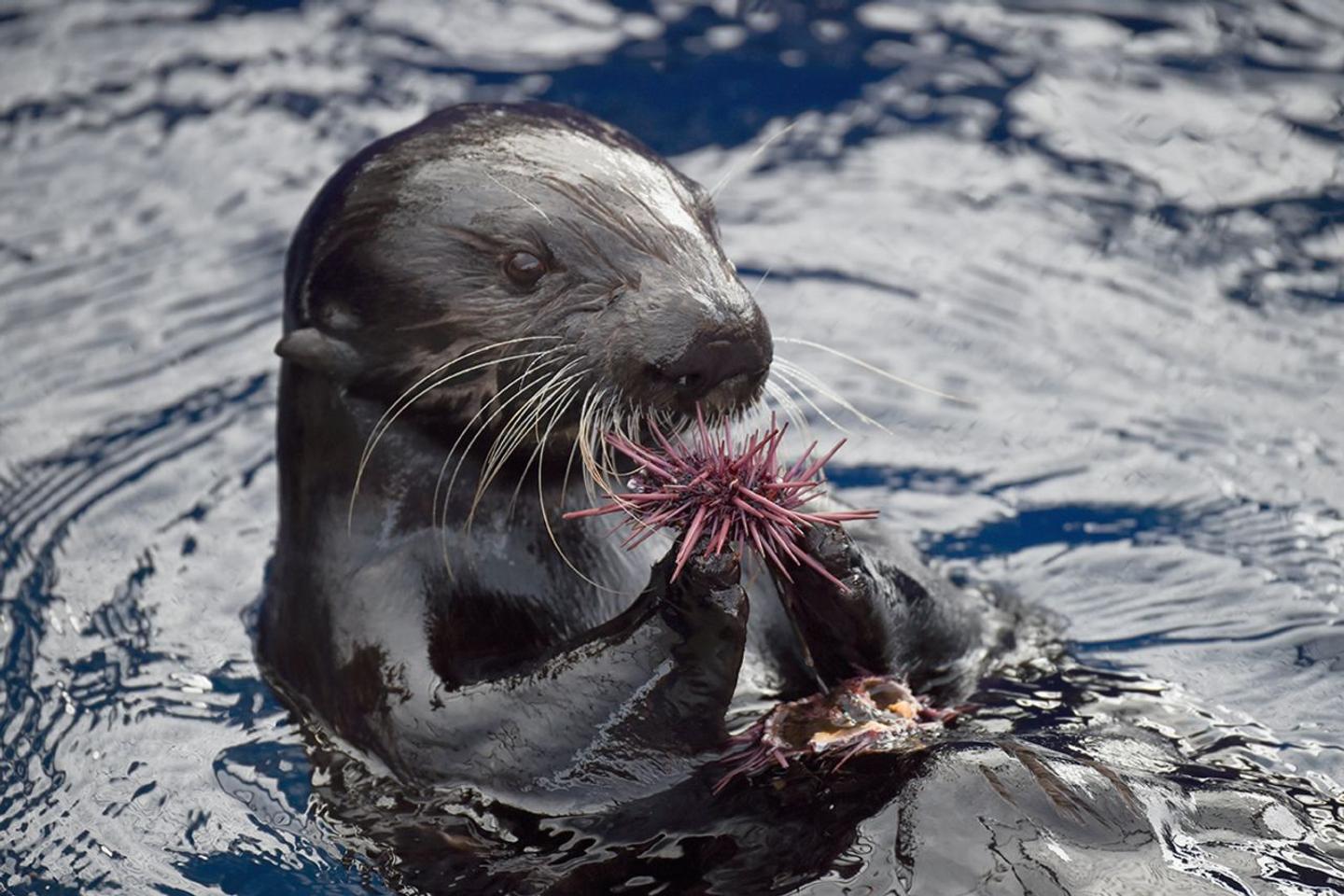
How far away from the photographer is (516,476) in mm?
4480

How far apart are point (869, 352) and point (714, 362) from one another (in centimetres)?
336

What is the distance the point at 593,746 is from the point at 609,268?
42.5 inches

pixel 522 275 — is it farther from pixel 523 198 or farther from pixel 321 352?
pixel 321 352

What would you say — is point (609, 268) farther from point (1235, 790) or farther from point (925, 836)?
point (1235, 790)

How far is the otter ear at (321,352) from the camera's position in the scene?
4.38 metres

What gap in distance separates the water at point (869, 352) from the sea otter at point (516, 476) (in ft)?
1.15

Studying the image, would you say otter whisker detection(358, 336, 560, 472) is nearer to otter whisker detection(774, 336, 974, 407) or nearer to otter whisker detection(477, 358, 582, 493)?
otter whisker detection(477, 358, 582, 493)

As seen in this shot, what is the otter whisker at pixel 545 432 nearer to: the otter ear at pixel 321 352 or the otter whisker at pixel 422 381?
the otter whisker at pixel 422 381

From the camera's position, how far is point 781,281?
7730 millimetres

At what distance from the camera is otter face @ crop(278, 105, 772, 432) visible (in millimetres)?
4004

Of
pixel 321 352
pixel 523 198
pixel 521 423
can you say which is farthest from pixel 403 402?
pixel 523 198

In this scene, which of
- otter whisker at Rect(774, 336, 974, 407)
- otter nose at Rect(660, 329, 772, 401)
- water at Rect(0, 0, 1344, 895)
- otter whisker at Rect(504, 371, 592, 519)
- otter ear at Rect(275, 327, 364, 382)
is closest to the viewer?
otter nose at Rect(660, 329, 772, 401)

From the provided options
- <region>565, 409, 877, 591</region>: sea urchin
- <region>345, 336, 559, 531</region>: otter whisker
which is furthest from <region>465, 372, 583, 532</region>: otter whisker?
<region>565, 409, 877, 591</region>: sea urchin

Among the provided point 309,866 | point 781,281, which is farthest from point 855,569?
point 781,281
